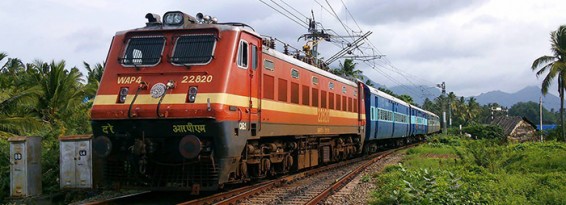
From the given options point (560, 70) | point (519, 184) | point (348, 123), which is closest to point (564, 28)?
point (560, 70)

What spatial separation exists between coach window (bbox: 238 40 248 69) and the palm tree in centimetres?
2816

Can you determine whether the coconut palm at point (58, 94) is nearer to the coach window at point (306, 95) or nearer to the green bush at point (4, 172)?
the green bush at point (4, 172)

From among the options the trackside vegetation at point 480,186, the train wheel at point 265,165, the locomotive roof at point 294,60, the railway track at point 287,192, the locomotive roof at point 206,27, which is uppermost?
the locomotive roof at point 206,27

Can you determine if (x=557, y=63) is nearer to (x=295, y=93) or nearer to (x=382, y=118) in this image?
(x=382, y=118)

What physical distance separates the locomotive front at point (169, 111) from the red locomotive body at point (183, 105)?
2 cm

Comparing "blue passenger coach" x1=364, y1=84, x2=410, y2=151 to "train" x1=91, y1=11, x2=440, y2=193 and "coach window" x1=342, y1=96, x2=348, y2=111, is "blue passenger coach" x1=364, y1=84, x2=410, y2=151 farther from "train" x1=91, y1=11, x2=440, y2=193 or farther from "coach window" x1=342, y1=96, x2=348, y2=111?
"train" x1=91, y1=11, x2=440, y2=193

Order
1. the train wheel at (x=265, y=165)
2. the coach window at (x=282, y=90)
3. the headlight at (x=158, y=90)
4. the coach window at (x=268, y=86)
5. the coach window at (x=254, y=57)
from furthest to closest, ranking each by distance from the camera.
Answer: the coach window at (x=282, y=90) < the train wheel at (x=265, y=165) < the coach window at (x=268, y=86) < the coach window at (x=254, y=57) < the headlight at (x=158, y=90)

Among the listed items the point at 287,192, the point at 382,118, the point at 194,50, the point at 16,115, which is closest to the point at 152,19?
the point at 194,50

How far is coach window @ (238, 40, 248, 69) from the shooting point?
967 centimetres

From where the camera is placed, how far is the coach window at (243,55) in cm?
967

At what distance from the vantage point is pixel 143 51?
385 inches

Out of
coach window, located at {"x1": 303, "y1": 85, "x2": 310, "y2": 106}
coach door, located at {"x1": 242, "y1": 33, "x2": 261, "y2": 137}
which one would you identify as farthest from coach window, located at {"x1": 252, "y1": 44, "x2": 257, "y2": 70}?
coach window, located at {"x1": 303, "y1": 85, "x2": 310, "y2": 106}

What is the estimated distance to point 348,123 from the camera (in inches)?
712

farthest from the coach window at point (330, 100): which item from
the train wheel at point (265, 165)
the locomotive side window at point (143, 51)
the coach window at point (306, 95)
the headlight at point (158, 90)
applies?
the headlight at point (158, 90)
